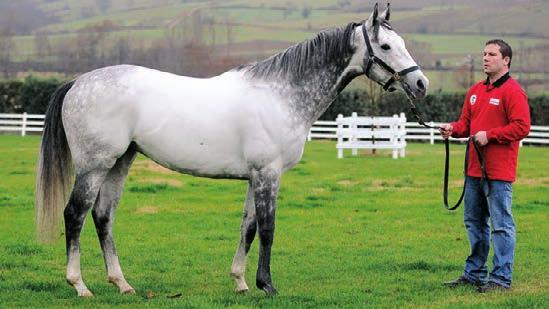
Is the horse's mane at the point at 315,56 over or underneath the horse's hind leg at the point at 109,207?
over

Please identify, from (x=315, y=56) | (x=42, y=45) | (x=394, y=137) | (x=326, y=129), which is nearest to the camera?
(x=315, y=56)

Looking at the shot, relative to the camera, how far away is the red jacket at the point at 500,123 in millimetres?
7605

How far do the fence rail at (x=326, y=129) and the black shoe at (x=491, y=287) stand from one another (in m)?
26.6

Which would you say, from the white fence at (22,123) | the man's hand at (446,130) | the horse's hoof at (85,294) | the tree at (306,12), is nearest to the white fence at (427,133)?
the white fence at (22,123)

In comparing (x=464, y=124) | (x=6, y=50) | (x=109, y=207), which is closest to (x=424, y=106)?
(x=464, y=124)

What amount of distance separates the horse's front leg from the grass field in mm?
173

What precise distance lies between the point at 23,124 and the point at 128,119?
108 ft

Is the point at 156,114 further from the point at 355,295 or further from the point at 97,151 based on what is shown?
the point at 355,295

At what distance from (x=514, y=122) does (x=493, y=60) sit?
0.60m

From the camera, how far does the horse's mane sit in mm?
7680

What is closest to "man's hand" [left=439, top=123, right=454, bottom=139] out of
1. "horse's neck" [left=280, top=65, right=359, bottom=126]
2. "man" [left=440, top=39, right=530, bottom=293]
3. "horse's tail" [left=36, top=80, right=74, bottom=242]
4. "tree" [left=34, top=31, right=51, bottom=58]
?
"man" [left=440, top=39, right=530, bottom=293]

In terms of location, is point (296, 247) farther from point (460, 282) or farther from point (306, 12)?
point (306, 12)

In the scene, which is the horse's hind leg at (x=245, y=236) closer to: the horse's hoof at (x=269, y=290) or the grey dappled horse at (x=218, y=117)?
the grey dappled horse at (x=218, y=117)

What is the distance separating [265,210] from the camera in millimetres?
7496
